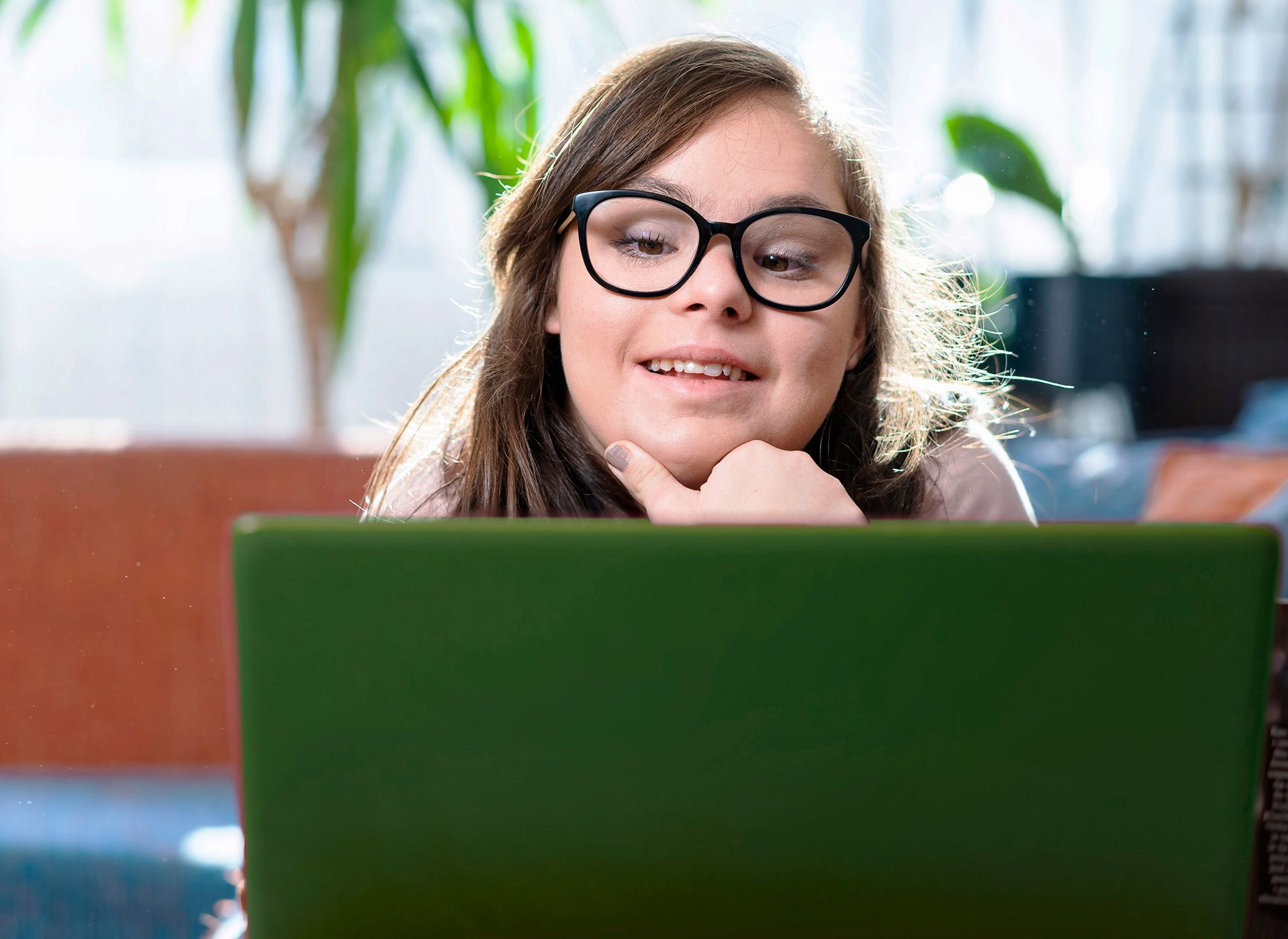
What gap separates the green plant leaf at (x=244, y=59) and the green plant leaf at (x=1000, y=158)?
4.79 ft

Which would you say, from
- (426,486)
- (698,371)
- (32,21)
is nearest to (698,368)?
(698,371)

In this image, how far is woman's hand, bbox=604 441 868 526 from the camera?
0.76m

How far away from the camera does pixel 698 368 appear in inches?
36.0

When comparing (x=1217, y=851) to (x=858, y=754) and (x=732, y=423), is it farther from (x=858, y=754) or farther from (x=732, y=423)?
(x=732, y=423)

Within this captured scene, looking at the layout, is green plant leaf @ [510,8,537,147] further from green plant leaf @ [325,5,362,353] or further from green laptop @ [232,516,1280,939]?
green laptop @ [232,516,1280,939]

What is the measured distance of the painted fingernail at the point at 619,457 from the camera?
2.94 feet

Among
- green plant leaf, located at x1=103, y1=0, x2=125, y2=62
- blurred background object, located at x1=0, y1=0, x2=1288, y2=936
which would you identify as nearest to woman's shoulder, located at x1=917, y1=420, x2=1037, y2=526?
blurred background object, located at x1=0, y1=0, x2=1288, y2=936

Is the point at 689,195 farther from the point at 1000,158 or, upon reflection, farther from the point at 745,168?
the point at 1000,158

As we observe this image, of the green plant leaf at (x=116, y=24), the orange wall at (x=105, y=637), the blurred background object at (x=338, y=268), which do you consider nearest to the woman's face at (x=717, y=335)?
the blurred background object at (x=338, y=268)

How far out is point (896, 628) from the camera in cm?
43

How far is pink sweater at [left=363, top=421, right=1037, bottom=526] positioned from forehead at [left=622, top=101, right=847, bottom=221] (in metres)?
0.37

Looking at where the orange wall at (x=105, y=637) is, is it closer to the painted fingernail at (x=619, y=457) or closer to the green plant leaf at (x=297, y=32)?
the painted fingernail at (x=619, y=457)

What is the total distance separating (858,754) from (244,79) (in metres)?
2.37

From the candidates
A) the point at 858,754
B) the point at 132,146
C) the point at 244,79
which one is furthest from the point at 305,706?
the point at 132,146
